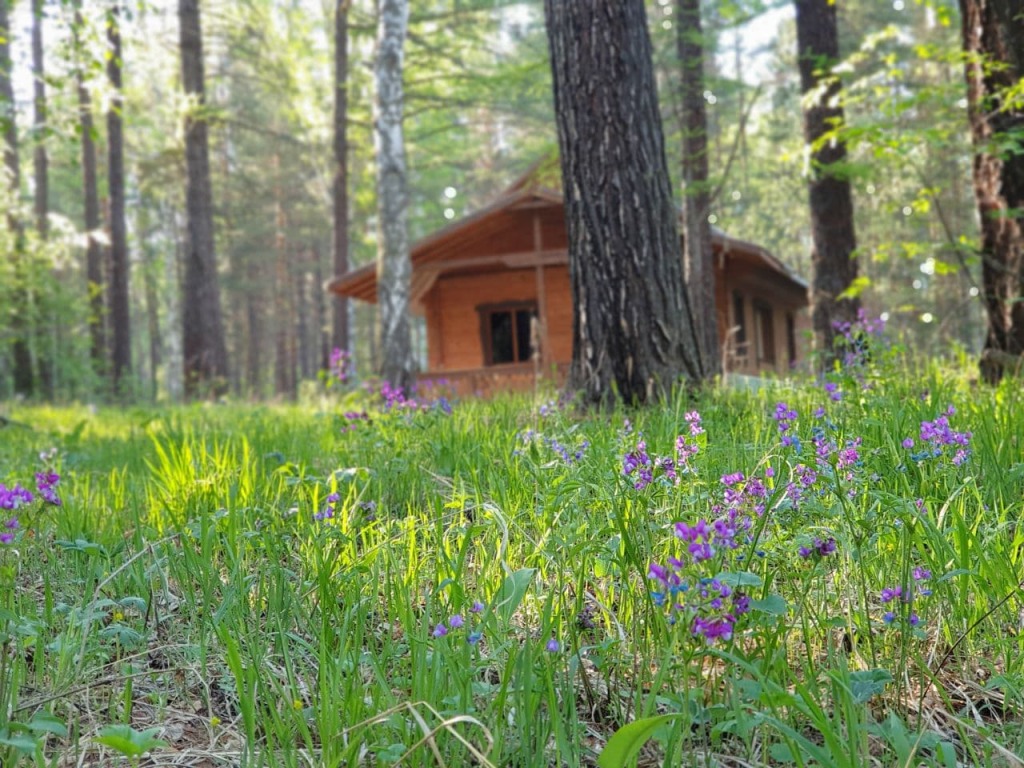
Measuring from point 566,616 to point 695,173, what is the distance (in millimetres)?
15147

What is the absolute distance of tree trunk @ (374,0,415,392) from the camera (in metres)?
11.4

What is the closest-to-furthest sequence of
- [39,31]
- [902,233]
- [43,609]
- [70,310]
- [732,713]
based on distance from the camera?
[732,713]
[43,609]
[70,310]
[39,31]
[902,233]

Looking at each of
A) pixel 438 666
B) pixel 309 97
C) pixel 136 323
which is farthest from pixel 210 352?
pixel 136 323

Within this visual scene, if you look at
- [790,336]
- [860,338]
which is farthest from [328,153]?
[860,338]

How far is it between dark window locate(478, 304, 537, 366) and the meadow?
18898mm

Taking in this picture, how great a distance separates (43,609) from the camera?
97.9 inches

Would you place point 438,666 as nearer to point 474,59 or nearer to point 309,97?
point 309,97

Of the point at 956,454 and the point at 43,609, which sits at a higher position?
the point at 956,454

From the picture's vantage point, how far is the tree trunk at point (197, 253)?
669 inches

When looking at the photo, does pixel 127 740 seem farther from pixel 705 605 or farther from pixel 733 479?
pixel 733 479

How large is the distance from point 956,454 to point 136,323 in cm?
6431

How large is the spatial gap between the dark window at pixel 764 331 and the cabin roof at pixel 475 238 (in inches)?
193

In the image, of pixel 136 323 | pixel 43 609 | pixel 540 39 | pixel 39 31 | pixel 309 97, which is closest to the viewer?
pixel 43 609

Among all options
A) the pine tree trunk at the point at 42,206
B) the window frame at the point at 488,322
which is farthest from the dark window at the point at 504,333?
the pine tree trunk at the point at 42,206
